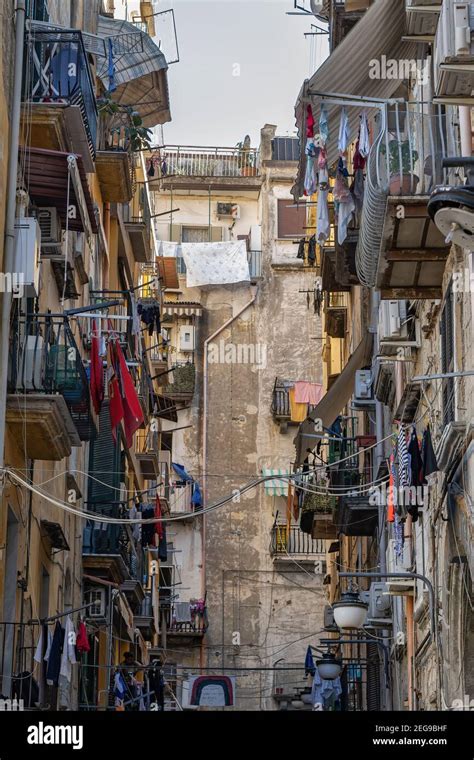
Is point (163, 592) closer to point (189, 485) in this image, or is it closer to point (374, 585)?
point (189, 485)

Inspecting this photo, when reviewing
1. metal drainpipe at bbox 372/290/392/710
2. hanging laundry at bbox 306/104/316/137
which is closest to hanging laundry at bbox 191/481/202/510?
metal drainpipe at bbox 372/290/392/710

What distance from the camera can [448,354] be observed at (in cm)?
1650

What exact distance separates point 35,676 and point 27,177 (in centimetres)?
606

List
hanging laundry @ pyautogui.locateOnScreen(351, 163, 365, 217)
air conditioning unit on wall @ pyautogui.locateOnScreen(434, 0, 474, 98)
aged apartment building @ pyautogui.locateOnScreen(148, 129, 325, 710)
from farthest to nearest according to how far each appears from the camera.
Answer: aged apartment building @ pyautogui.locateOnScreen(148, 129, 325, 710) → hanging laundry @ pyautogui.locateOnScreen(351, 163, 365, 217) → air conditioning unit on wall @ pyautogui.locateOnScreen(434, 0, 474, 98)

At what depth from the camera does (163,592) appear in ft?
155

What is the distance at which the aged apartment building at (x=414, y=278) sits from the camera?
14758 mm

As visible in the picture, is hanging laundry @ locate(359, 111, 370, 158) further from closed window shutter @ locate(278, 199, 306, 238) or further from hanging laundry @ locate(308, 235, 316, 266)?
closed window shutter @ locate(278, 199, 306, 238)

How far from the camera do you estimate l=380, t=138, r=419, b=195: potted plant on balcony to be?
49.8 feet

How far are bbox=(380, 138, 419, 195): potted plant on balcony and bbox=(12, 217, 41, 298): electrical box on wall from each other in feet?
12.9

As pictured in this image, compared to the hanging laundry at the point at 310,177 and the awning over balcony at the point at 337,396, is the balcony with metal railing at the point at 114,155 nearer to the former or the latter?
the awning over balcony at the point at 337,396

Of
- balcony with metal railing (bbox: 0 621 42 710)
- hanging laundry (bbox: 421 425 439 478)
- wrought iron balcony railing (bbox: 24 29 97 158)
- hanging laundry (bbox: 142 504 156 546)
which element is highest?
wrought iron balcony railing (bbox: 24 29 97 158)

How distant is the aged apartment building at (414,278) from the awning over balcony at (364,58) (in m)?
0.02

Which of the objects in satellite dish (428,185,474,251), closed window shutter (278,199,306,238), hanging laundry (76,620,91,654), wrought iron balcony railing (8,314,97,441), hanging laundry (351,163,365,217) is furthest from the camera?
closed window shutter (278,199,306,238)
